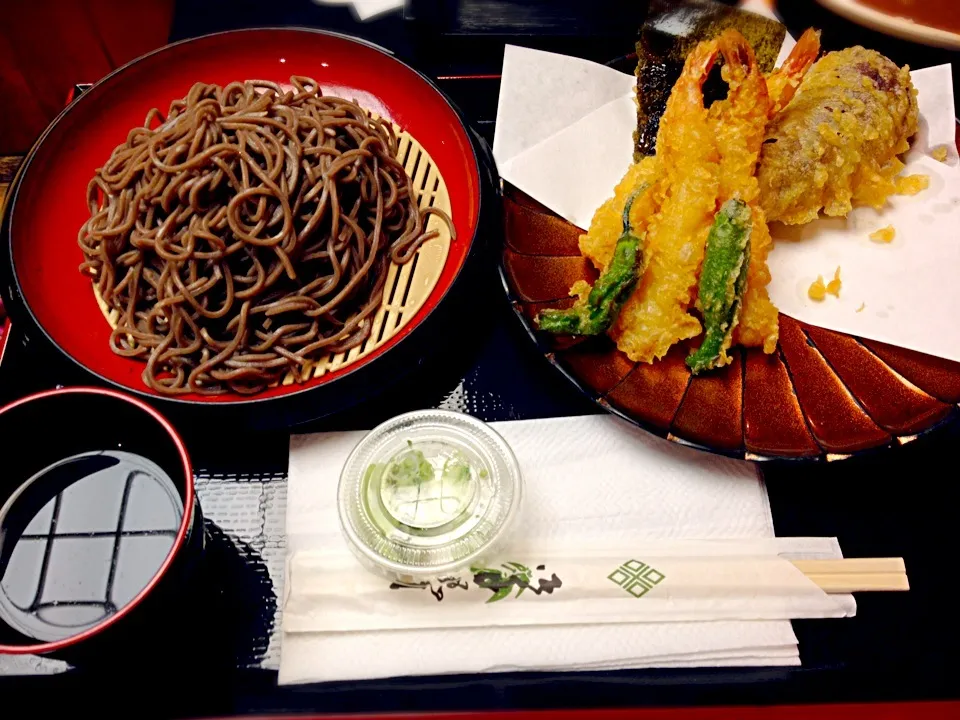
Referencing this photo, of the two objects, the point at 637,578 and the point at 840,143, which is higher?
the point at 840,143

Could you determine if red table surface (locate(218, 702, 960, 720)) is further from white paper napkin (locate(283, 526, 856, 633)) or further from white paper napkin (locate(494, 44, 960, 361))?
white paper napkin (locate(494, 44, 960, 361))

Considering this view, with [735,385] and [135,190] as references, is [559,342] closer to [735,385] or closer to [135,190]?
[735,385]

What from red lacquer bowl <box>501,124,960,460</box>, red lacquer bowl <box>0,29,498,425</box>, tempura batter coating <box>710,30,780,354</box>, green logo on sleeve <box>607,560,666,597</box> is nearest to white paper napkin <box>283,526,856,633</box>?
green logo on sleeve <box>607,560,666,597</box>

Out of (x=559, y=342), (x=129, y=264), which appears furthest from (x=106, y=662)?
(x=559, y=342)

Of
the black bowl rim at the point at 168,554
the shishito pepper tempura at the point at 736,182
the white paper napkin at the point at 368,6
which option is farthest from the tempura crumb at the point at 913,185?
the black bowl rim at the point at 168,554

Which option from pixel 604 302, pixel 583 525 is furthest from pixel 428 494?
pixel 604 302

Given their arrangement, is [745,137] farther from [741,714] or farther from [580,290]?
[741,714]

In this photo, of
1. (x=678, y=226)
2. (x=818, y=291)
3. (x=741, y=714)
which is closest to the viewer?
(x=741, y=714)
